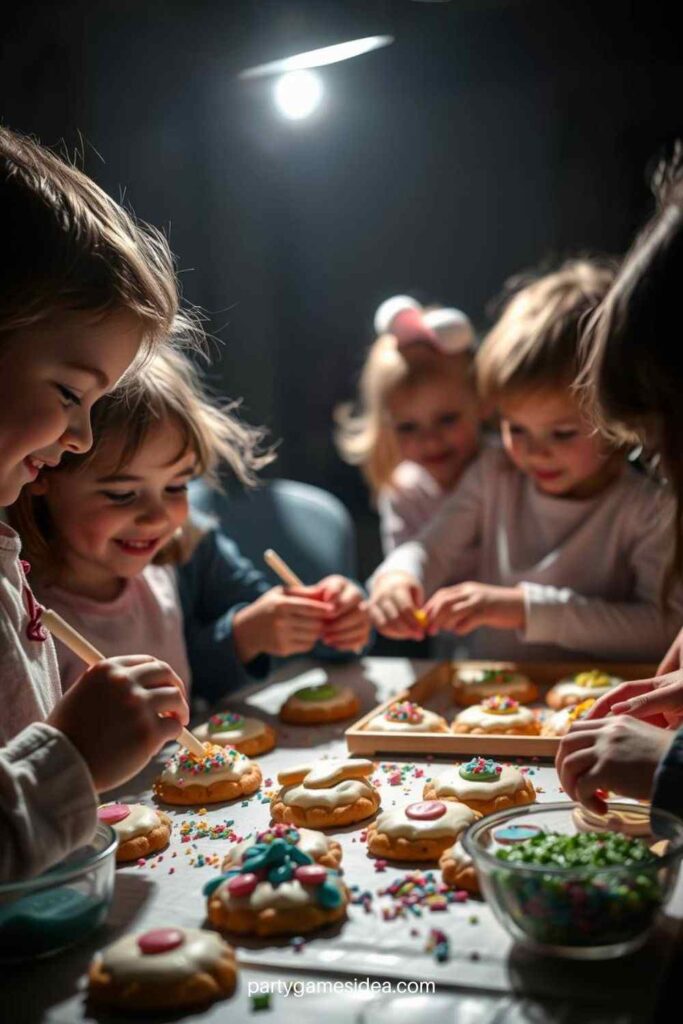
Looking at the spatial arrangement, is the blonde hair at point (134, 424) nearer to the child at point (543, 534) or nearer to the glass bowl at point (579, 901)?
the child at point (543, 534)

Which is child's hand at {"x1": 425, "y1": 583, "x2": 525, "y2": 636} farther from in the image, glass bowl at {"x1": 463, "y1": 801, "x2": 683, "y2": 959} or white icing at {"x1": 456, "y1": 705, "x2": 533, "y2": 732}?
glass bowl at {"x1": 463, "y1": 801, "x2": 683, "y2": 959}

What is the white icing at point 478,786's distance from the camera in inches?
45.8

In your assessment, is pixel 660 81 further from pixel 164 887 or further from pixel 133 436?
pixel 164 887

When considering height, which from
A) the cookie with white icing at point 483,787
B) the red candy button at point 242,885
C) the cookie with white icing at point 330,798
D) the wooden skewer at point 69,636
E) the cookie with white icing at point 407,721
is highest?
the wooden skewer at point 69,636

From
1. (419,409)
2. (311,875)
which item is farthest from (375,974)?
(419,409)

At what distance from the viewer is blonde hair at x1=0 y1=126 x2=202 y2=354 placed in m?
0.97

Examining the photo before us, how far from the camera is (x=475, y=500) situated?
2.17 m

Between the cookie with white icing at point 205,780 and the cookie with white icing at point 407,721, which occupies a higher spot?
the cookie with white icing at point 205,780

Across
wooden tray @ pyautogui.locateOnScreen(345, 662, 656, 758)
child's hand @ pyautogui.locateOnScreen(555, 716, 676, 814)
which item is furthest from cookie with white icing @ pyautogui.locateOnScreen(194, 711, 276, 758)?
child's hand @ pyautogui.locateOnScreen(555, 716, 676, 814)

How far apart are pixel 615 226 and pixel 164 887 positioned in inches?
96.7

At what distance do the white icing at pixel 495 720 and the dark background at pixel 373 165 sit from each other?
39.2 inches

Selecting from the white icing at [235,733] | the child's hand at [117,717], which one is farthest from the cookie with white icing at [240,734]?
Answer: the child's hand at [117,717]

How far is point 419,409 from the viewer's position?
228 cm

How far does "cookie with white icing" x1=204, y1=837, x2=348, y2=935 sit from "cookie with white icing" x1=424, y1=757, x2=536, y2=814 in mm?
266
